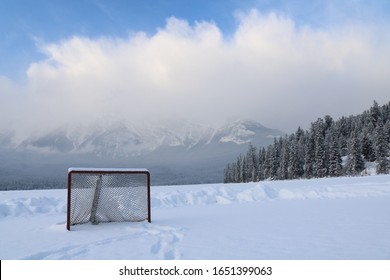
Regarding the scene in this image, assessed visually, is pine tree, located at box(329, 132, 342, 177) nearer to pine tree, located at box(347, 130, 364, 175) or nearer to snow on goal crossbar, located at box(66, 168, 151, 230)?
pine tree, located at box(347, 130, 364, 175)

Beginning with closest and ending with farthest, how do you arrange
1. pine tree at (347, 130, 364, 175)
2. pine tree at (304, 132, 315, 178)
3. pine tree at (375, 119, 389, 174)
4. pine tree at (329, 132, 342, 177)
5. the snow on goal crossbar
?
1. the snow on goal crossbar
2. pine tree at (375, 119, 389, 174)
3. pine tree at (347, 130, 364, 175)
4. pine tree at (329, 132, 342, 177)
5. pine tree at (304, 132, 315, 178)

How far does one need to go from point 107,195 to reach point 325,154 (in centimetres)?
6243

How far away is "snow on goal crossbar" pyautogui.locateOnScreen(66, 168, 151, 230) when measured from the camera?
10812 millimetres

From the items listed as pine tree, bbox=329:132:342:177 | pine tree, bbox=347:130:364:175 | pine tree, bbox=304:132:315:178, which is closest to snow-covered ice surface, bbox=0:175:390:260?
pine tree, bbox=329:132:342:177

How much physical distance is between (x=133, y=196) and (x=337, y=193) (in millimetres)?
15305

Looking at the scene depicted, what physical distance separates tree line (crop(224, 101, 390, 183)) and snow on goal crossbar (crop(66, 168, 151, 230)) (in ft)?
192

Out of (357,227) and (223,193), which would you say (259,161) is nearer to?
(223,193)

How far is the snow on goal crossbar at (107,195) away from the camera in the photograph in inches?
426

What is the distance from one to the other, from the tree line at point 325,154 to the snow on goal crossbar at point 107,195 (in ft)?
192

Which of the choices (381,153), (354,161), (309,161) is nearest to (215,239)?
(354,161)

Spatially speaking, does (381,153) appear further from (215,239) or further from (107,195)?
(215,239)

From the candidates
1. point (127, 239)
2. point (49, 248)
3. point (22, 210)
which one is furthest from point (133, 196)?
point (22, 210)

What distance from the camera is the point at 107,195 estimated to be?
38.1 ft
